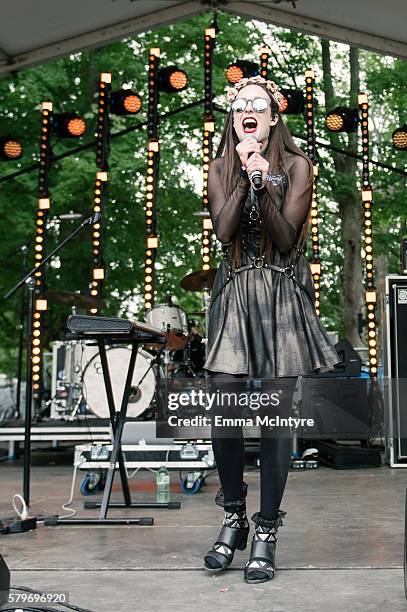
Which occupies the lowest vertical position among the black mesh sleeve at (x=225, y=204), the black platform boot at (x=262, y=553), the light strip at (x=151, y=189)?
the black platform boot at (x=262, y=553)

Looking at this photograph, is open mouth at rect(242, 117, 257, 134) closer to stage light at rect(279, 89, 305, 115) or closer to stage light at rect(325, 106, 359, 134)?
stage light at rect(279, 89, 305, 115)

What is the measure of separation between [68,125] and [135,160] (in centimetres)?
368

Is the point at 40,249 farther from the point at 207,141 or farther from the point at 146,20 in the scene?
the point at 146,20

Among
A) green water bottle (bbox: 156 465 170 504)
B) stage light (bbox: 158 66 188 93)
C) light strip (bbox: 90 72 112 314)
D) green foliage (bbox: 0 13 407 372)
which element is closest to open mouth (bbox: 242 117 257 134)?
green water bottle (bbox: 156 465 170 504)

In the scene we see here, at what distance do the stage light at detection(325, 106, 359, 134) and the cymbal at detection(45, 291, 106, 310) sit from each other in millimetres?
3700

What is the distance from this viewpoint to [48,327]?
13.7m

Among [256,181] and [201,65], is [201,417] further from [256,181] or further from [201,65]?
[201,65]

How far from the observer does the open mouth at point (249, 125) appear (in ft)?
9.04

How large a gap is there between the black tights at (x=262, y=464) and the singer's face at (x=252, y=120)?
83cm

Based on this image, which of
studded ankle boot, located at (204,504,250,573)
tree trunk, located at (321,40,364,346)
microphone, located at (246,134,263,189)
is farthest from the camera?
tree trunk, located at (321,40,364,346)

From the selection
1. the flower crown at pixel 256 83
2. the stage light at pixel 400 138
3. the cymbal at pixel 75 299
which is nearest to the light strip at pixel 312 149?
the stage light at pixel 400 138

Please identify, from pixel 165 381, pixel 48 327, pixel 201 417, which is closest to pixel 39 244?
pixel 165 381

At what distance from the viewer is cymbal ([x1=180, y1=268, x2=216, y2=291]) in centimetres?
812
